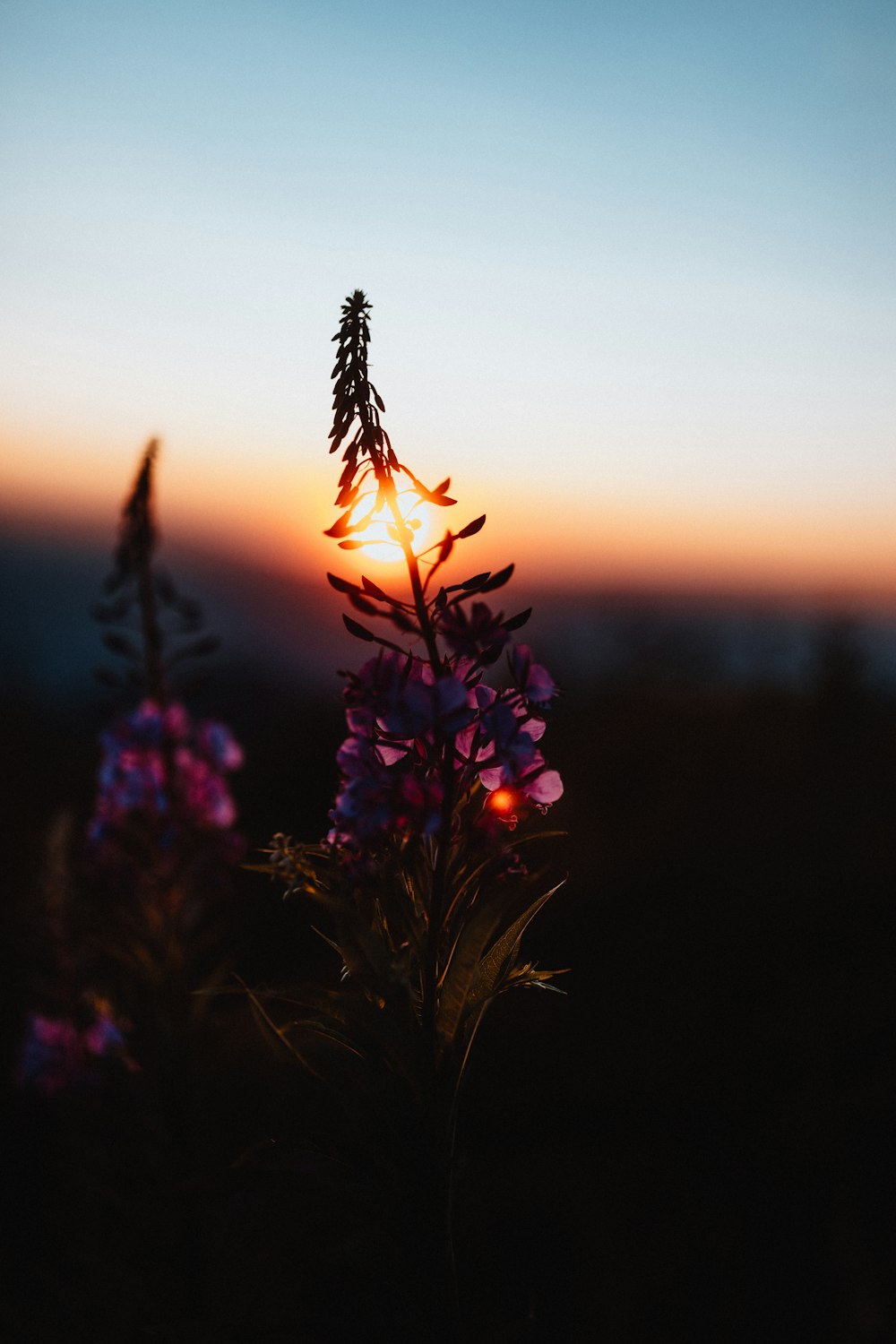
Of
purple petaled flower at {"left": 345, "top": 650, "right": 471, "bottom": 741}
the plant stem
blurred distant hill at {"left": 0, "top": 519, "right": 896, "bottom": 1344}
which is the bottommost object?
blurred distant hill at {"left": 0, "top": 519, "right": 896, "bottom": 1344}

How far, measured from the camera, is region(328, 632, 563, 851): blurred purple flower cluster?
4.81 feet

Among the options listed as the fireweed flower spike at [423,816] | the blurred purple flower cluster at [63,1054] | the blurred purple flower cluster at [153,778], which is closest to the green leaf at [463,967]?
the fireweed flower spike at [423,816]

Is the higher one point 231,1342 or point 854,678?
point 854,678

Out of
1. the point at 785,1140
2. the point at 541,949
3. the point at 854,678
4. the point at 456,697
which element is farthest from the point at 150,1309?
the point at 854,678

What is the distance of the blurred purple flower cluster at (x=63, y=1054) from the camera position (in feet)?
11.8

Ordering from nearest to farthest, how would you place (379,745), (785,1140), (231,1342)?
(379,745), (231,1342), (785,1140)

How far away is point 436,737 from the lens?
146 cm

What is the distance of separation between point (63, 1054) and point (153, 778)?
1.46 metres

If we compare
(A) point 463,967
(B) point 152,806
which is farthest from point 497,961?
(B) point 152,806

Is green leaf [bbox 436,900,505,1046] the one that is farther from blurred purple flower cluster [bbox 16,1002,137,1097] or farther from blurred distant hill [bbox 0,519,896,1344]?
blurred purple flower cluster [bbox 16,1002,137,1097]

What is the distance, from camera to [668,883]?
7586 millimetres

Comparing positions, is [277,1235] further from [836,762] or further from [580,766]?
[836,762]

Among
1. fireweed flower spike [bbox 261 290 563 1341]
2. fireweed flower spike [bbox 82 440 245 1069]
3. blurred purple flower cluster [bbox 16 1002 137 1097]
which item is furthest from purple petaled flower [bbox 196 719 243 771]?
fireweed flower spike [bbox 261 290 563 1341]

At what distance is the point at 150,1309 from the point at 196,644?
2.63 metres
